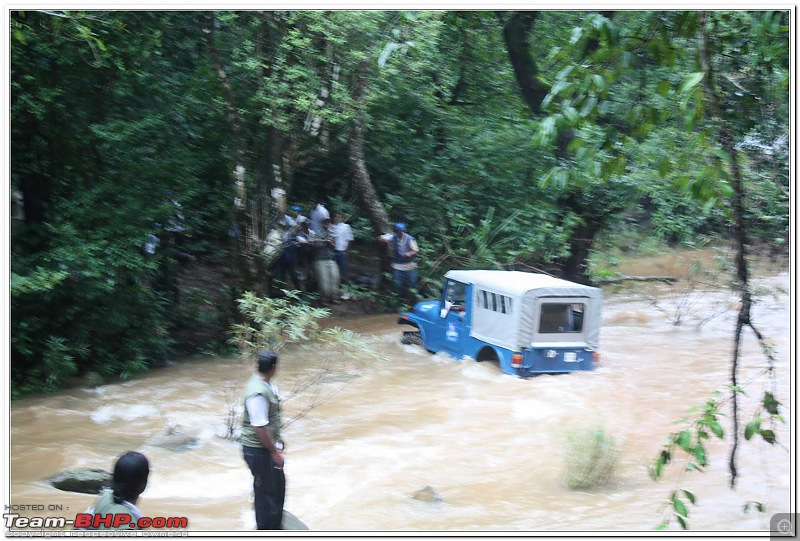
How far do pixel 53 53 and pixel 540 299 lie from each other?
7212mm

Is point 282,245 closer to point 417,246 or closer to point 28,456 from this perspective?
point 417,246

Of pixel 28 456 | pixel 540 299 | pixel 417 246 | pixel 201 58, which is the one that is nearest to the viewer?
pixel 28 456

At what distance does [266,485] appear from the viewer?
5328 millimetres

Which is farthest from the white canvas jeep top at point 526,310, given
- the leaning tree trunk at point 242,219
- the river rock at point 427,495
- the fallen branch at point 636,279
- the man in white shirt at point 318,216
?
the fallen branch at point 636,279

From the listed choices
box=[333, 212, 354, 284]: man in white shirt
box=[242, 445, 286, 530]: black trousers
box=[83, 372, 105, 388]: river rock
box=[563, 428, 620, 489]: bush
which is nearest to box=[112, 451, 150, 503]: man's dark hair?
box=[242, 445, 286, 530]: black trousers

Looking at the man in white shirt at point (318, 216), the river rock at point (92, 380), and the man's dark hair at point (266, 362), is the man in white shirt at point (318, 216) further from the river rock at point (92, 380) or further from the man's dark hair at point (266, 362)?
the man's dark hair at point (266, 362)

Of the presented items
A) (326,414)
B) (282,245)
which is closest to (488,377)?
(326,414)

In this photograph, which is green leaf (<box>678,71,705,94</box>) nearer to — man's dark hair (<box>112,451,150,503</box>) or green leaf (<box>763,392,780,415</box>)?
green leaf (<box>763,392,780,415</box>)

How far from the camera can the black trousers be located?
5.32 metres

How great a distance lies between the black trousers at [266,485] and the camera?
5.32 m

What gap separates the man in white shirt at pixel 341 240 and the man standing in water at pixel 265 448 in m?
10.1

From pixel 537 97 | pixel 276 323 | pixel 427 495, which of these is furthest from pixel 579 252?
pixel 427 495

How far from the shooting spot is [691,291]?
55.4 ft

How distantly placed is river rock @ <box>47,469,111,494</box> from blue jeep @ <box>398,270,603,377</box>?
5.35 metres
